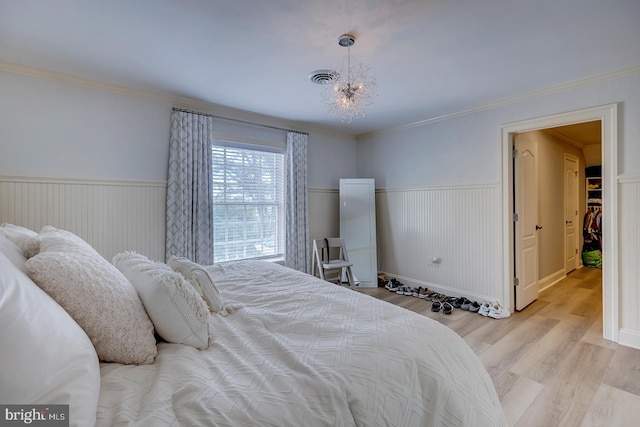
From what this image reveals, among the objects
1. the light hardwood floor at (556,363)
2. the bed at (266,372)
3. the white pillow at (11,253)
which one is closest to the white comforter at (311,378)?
the bed at (266,372)

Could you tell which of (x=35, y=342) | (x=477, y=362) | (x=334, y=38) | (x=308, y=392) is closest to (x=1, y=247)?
(x=35, y=342)

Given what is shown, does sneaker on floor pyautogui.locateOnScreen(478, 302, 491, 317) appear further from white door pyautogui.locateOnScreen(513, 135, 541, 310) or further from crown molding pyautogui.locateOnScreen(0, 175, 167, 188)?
crown molding pyautogui.locateOnScreen(0, 175, 167, 188)

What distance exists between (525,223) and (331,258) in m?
2.53

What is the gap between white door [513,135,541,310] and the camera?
128 inches

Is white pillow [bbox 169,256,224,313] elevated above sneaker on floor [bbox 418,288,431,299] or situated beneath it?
elevated above

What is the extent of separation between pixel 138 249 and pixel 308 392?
277 centimetres

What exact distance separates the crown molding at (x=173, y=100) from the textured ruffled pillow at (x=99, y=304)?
241cm

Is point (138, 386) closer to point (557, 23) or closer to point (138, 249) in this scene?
point (138, 249)

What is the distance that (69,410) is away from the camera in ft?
1.92

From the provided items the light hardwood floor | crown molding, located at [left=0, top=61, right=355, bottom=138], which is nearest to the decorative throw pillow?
crown molding, located at [left=0, top=61, right=355, bottom=138]

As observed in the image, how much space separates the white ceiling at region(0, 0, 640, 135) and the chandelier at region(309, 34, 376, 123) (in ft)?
0.24

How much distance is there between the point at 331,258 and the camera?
441cm

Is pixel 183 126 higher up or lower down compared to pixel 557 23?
lower down

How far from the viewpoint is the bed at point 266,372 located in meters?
0.68
